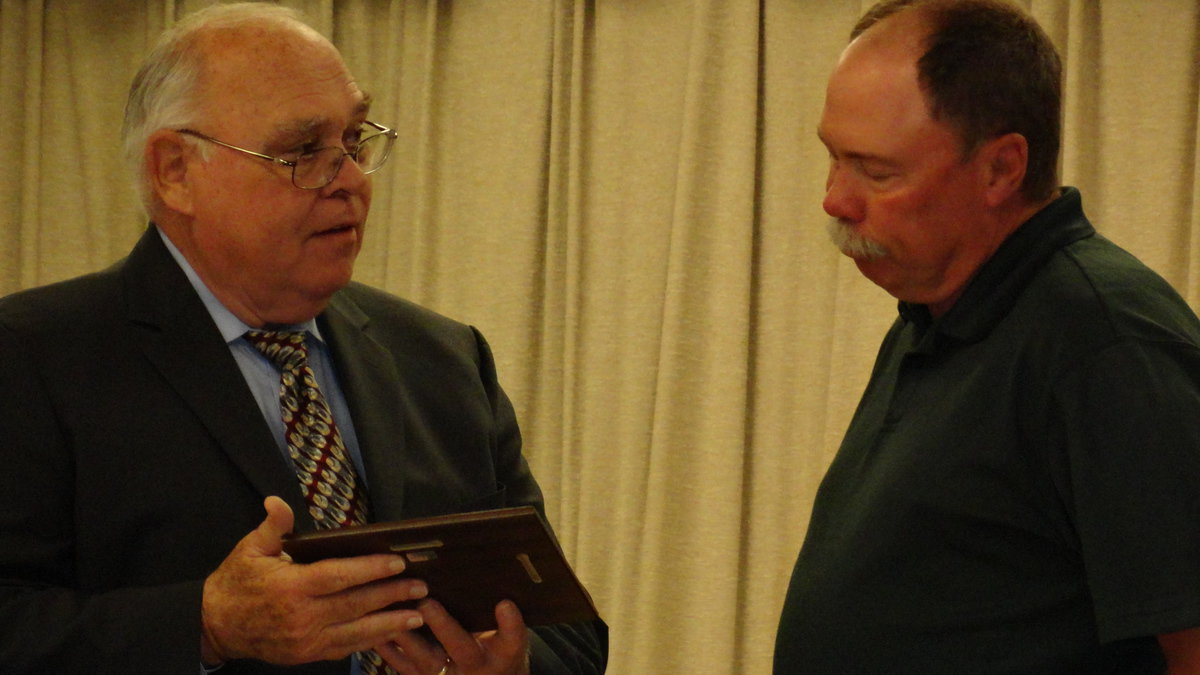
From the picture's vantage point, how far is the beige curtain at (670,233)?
337 centimetres

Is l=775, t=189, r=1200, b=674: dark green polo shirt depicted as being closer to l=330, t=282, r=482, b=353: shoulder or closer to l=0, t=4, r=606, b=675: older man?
l=0, t=4, r=606, b=675: older man

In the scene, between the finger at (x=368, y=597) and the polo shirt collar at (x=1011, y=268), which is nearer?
the finger at (x=368, y=597)

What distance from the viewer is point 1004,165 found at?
5.89 ft

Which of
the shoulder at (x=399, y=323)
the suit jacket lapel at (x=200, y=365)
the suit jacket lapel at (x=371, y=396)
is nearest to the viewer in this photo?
the suit jacket lapel at (x=200, y=365)

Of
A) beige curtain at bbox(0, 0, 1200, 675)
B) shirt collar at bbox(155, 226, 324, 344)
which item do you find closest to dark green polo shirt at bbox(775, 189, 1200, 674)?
shirt collar at bbox(155, 226, 324, 344)

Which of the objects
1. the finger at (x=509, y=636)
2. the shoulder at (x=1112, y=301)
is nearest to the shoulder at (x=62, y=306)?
the finger at (x=509, y=636)

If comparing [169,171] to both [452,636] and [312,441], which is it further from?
[452,636]

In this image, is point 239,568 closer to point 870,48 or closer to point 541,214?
point 870,48

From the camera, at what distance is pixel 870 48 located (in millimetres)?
1880

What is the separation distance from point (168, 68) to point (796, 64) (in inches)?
85.3

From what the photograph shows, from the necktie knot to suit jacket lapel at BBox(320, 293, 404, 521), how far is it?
0.30ft

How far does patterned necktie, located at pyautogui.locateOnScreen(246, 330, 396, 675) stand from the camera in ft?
6.30

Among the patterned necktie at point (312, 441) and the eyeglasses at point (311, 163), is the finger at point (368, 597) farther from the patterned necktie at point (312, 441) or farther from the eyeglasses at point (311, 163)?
the eyeglasses at point (311, 163)

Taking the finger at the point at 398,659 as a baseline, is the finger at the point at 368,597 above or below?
above
